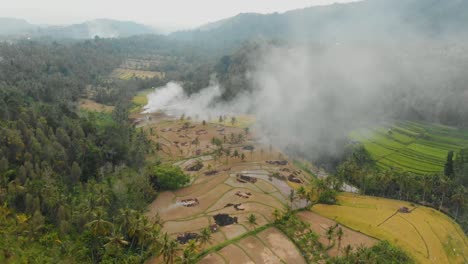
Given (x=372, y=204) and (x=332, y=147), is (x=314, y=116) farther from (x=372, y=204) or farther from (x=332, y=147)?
(x=372, y=204)

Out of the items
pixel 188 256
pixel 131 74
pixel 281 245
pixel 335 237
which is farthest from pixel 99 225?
pixel 131 74

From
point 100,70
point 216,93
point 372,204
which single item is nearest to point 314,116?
point 216,93

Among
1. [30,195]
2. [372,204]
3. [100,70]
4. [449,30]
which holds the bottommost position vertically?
[372,204]

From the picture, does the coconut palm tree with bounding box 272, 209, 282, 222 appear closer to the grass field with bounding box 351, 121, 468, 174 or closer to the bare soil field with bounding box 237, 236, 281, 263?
the bare soil field with bounding box 237, 236, 281, 263

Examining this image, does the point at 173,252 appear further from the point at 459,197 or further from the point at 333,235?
the point at 459,197

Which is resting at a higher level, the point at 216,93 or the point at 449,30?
the point at 449,30
